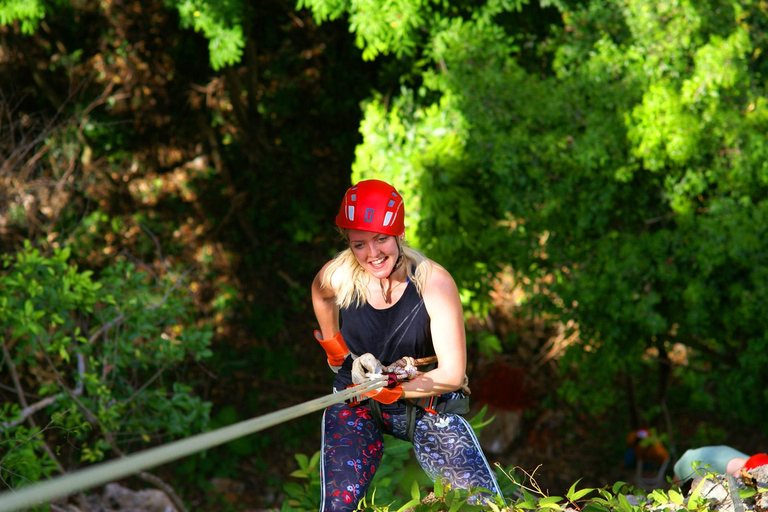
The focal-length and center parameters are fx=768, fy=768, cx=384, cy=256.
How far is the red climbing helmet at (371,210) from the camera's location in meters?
2.48

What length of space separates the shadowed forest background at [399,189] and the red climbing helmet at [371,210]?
66.0 inches

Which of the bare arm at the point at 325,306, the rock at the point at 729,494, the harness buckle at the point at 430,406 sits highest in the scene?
the bare arm at the point at 325,306

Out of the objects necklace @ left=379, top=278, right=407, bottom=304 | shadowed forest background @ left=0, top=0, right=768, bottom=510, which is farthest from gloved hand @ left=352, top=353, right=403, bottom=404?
shadowed forest background @ left=0, top=0, right=768, bottom=510

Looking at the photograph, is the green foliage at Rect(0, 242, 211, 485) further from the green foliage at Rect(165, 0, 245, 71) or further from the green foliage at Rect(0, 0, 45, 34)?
the green foliage at Rect(0, 0, 45, 34)

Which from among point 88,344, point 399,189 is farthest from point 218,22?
point 88,344

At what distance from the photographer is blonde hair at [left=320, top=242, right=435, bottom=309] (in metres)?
2.60

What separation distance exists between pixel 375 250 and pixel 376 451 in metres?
Answer: 0.71

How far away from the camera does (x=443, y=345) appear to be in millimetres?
2541

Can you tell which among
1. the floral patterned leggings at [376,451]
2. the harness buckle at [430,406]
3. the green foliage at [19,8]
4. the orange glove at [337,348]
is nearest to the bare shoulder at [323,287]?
the orange glove at [337,348]

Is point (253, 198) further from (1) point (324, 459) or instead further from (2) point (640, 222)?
(1) point (324, 459)

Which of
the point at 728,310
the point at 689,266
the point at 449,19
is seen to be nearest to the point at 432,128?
the point at 449,19

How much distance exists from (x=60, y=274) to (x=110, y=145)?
15.1 feet

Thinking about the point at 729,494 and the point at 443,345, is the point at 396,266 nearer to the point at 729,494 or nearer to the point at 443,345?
the point at 443,345

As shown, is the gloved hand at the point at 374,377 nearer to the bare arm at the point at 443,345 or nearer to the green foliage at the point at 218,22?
the bare arm at the point at 443,345
